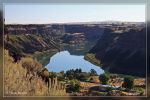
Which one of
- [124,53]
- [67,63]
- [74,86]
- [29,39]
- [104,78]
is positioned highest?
[29,39]

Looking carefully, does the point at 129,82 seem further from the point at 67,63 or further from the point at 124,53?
the point at 67,63

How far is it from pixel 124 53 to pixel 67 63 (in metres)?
0.81

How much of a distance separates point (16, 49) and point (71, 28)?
83 cm

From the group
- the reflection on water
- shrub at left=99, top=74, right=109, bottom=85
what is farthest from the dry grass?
shrub at left=99, top=74, right=109, bottom=85

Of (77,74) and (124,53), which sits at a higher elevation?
(124,53)

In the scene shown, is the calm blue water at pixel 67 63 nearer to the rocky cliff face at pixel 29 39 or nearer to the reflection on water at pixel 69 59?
the reflection on water at pixel 69 59

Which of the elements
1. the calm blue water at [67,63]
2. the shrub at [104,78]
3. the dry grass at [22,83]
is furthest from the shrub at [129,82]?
the dry grass at [22,83]

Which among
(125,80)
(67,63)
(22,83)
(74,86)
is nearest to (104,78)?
(125,80)

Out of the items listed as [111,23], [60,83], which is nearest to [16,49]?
[60,83]

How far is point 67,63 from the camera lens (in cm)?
737

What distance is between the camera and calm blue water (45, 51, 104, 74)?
7.36 metres

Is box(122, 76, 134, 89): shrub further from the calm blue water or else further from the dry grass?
the dry grass

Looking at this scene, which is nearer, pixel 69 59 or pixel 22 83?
pixel 69 59

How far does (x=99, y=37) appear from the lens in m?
7.46
